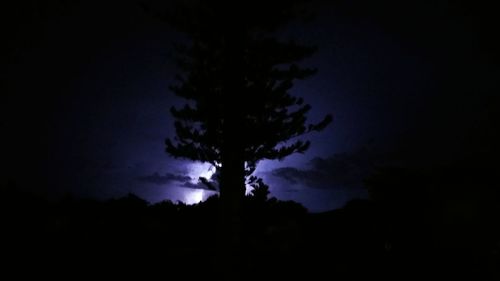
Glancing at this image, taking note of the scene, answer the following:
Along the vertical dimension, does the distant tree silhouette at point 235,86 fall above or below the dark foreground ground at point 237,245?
above

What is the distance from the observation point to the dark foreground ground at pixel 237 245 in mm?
8500

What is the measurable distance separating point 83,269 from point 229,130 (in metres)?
5.05

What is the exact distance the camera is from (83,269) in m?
8.86

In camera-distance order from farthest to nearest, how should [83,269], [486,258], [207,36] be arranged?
1. [207,36]
2. [83,269]
3. [486,258]

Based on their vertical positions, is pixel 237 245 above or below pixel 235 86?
below

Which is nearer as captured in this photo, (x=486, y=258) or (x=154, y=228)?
(x=486, y=258)

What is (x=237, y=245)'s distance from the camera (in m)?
9.85

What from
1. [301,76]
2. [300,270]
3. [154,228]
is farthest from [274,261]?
[301,76]

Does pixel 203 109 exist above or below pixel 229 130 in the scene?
above

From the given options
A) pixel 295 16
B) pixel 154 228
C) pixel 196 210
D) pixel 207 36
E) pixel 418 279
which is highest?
pixel 295 16

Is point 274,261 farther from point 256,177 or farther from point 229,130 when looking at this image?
point 256,177

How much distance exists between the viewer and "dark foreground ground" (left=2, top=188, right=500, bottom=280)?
8.50m

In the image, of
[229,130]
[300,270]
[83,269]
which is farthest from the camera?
[229,130]

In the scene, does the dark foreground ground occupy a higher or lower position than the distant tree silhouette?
lower
